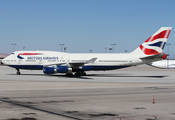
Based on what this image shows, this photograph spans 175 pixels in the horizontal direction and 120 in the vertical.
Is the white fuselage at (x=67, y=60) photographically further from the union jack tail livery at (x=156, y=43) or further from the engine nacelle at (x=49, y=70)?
the engine nacelle at (x=49, y=70)

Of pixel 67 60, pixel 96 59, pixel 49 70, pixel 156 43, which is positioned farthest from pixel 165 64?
pixel 49 70

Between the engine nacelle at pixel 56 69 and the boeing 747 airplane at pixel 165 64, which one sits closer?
the engine nacelle at pixel 56 69

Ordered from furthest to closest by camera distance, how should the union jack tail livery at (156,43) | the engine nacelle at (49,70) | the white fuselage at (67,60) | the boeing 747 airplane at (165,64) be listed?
the boeing 747 airplane at (165,64), the white fuselage at (67,60), the union jack tail livery at (156,43), the engine nacelle at (49,70)

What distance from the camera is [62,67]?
4728 centimetres

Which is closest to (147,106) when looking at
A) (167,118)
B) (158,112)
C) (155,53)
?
(158,112)

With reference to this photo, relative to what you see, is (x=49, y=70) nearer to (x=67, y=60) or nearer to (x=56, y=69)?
(x=56, y=69)

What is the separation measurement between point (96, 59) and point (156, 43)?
1210 centimetres

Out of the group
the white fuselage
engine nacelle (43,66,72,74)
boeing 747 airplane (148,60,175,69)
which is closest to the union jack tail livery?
the white fuselage

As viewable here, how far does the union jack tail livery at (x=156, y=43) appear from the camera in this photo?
5009cm

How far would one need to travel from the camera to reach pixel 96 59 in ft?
167

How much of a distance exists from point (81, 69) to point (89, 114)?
36002 millimetres

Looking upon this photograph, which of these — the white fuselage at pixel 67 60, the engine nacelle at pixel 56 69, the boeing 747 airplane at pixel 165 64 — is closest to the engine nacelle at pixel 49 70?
the engine nacelle at pixel 56 69

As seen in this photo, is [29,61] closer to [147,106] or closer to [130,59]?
[130,59]

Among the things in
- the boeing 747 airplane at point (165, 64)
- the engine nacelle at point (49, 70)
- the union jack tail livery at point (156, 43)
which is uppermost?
the union jack tail livery at point (156, 43)
